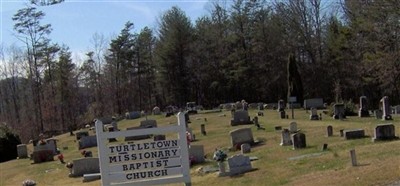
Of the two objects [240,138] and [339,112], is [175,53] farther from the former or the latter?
[240,138]

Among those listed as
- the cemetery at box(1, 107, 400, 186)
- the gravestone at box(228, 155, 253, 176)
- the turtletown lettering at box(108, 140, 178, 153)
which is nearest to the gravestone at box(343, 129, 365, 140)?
the cemetery at box(1, 107, 400, 186)

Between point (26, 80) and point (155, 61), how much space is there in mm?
17127

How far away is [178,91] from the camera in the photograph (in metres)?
68.4

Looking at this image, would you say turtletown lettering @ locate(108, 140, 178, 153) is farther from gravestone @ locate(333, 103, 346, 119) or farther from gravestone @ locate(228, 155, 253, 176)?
gravestone @ locate(333, 103, 346, 119)

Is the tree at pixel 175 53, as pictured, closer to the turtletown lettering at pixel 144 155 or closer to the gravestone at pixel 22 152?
the gravestone at pixel 22 152

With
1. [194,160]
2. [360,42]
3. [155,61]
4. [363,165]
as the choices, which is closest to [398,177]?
[363,165]

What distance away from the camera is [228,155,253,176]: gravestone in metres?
14.6

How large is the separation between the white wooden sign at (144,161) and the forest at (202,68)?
1545 inches

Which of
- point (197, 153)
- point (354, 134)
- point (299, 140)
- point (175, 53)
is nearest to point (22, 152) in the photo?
point (197, 153)

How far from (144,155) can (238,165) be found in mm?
6500

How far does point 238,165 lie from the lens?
14719mm

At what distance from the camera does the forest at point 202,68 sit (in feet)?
178

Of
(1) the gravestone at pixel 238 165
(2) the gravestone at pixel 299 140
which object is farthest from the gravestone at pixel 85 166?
(1) the gravestone at pixel 238 165

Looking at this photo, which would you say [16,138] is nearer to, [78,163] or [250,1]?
[78,163]
